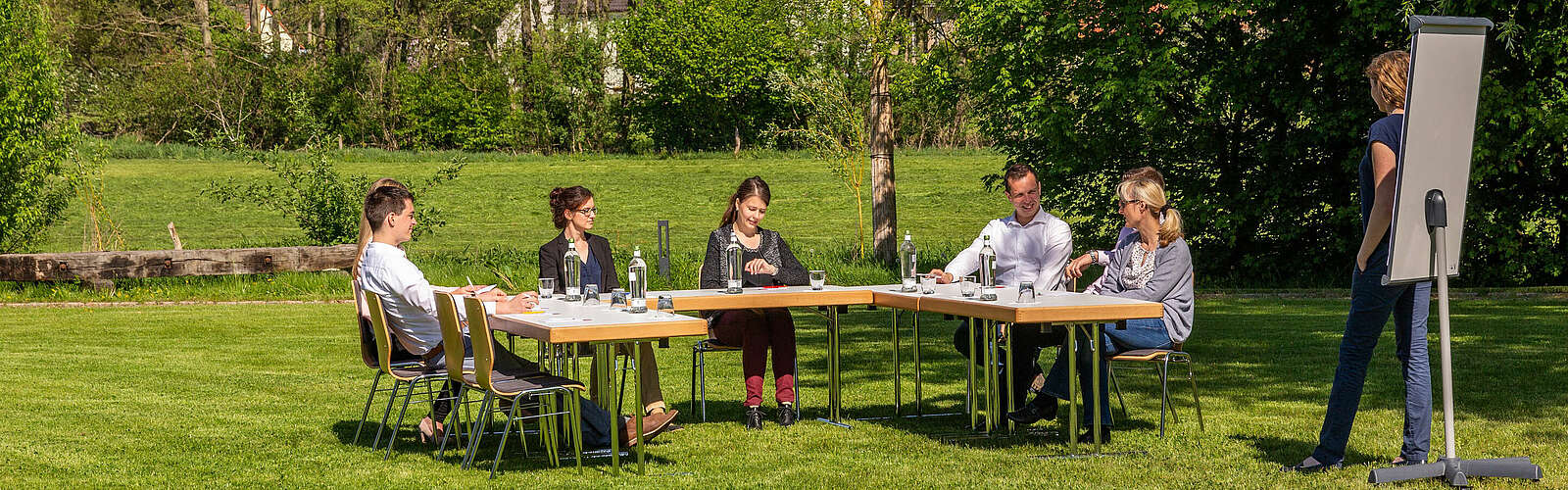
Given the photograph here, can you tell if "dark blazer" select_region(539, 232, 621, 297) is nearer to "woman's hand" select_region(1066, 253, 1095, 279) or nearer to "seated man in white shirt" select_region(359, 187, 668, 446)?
"seated man in white shirt" select_region(359, 187, 668, 446)

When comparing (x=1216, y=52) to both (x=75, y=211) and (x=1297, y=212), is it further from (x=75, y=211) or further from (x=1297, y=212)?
(x=75, y=211)

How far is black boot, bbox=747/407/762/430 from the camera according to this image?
7.39 meters

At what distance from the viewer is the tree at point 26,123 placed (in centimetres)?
1745

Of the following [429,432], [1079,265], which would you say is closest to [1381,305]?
[1079,265]

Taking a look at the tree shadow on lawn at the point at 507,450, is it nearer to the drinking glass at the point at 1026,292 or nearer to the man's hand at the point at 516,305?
the man's hand at the point at 516,305

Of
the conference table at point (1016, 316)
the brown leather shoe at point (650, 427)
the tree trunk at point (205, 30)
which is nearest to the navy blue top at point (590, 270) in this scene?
the conference table at point (1016, 316)

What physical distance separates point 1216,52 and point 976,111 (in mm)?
3264

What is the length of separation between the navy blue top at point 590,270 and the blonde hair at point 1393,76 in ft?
13.4

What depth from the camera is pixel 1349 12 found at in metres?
17.4

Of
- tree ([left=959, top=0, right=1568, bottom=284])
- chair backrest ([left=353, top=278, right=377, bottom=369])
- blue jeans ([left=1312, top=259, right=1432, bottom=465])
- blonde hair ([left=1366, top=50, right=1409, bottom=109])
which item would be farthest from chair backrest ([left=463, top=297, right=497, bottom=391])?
tree ([left=959, top=0, right=1568, bottom=284])

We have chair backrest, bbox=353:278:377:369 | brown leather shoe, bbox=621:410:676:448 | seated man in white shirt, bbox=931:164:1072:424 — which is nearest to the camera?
brown leather shoe, bbox=621:410:676:448

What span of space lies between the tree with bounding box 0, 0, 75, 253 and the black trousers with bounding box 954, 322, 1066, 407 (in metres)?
13.8

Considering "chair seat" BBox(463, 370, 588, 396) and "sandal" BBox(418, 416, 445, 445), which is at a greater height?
"chair seat" BBox(463, 370, 588, 396)

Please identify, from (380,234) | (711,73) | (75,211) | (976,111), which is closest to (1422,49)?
(380,234)
